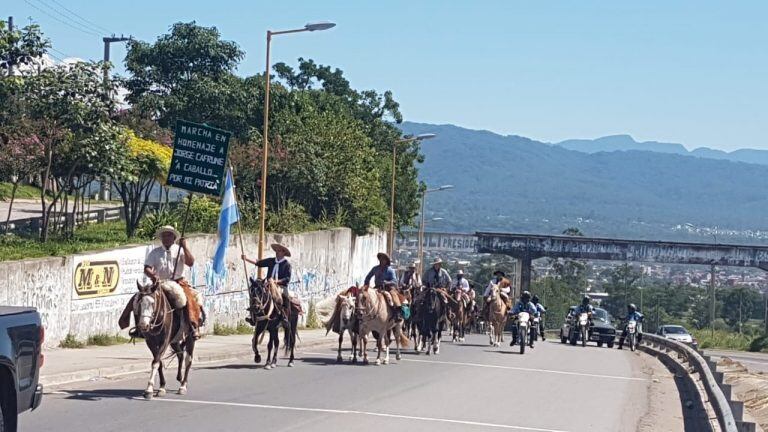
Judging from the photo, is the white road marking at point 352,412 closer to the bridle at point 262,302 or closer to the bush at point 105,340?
the bridle at point 262,302

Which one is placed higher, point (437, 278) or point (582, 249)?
point (582, 249)

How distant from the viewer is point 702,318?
4582 inches

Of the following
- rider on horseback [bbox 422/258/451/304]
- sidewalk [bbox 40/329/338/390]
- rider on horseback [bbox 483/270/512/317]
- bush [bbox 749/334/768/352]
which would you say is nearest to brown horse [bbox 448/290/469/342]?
rider on horseback [bbox 483/270/512/317]

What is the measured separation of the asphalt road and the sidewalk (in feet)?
1.76

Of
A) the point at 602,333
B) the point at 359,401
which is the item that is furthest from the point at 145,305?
the point at 602,333

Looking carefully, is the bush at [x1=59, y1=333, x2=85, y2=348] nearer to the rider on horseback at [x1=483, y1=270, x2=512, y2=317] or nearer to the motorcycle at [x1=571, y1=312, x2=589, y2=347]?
the rider on horseback at [x1=483, y1=270, x2=512, y2=317]

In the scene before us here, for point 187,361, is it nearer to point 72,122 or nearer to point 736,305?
point 72,122

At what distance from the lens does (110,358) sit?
21.5 meters

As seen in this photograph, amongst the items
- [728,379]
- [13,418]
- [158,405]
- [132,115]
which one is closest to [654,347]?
[728,379]

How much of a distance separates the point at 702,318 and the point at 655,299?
4961mm

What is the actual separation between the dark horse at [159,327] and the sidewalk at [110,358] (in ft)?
6.25

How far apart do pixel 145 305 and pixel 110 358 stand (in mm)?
6047

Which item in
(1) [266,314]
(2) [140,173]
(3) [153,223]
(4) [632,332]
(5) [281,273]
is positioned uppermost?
(2) [140,173]

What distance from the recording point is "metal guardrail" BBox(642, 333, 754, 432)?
567 inches
